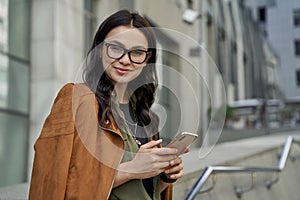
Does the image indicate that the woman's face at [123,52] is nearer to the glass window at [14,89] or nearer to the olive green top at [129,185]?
the olive green top at [129,185]

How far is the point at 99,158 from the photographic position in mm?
1291

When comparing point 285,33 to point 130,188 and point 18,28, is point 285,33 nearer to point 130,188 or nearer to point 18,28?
point 18,28

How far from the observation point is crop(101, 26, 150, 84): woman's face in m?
1.41

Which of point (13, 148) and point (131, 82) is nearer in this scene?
point (131, 82)

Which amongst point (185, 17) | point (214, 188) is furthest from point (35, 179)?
point (185, 17)

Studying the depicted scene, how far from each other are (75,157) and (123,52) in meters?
0.37

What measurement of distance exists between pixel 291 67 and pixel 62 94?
158 ft

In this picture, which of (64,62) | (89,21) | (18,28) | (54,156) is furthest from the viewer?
(89,21)

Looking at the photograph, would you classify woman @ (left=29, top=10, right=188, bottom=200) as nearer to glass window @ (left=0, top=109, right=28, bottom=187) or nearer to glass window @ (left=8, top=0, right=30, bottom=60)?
glass window @ (left=0, top=109, right=28, bottom=187)

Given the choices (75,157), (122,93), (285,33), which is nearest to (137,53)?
(122,93)

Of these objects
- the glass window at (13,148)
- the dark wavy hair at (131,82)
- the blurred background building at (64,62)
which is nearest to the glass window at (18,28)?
the blurred background building at (64,62)

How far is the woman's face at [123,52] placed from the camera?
141 cm

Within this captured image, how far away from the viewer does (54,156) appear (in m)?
1.28

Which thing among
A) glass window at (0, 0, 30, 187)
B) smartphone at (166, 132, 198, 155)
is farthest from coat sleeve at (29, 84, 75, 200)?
glass window at (0, 0, 30, 187)
